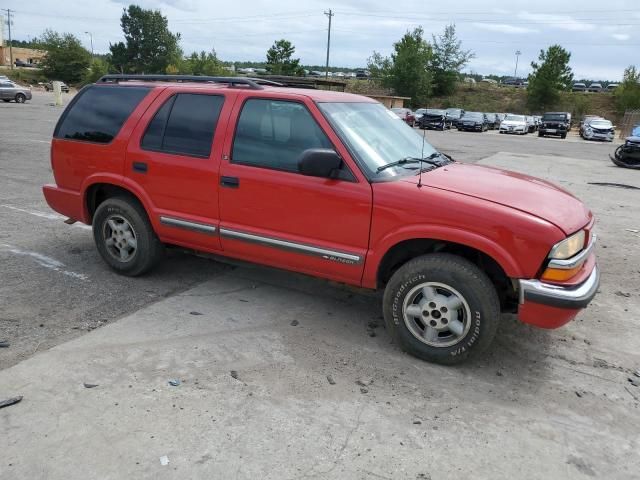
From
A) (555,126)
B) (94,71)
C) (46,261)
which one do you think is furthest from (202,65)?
(46,261)

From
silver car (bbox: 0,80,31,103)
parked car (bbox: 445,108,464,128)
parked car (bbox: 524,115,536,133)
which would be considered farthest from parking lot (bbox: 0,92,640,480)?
parked car (bbox: 524,115,536,133)

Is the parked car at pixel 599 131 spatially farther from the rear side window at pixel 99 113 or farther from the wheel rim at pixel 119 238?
the wheel rim at pixel 119 238

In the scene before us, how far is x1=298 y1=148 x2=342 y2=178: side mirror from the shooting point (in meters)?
3.71

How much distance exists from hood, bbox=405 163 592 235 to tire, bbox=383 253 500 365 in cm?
50

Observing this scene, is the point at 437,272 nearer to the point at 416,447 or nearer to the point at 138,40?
the point at 416,447

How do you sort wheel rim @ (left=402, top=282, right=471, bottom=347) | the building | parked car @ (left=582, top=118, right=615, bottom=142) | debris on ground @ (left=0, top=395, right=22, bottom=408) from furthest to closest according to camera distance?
1. the building
2. parked car @ (left=582, top=118, right=615, bottom=142)
3. wheel rim @ (left=402, top=282, right=471, bottom=347)
4. debris on ground @ (left=0, top=395, right=22, bottom=408)

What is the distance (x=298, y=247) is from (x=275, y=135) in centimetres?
91

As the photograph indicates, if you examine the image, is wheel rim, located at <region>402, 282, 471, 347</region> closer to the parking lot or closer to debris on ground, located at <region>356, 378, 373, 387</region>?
the parking lot

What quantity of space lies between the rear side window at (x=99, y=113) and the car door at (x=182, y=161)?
0.27 meters

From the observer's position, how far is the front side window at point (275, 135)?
4.01 m

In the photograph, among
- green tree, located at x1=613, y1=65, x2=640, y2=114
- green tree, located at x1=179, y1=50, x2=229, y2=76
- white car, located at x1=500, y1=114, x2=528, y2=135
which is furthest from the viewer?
green tree, located at x1=179, y1=50, x2=229, y2=76

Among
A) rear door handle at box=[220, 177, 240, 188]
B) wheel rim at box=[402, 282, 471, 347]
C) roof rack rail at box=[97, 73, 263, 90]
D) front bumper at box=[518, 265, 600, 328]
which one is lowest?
wheel rim at box=[402, 282, 471, 347]

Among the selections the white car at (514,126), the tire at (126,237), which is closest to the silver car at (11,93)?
the white car at (514,126)

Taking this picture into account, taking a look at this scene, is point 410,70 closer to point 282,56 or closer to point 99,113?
point 282,56
